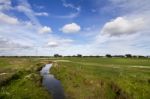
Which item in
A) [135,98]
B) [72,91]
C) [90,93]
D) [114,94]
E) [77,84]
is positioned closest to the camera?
[135,98]

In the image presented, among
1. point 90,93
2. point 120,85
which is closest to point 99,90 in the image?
point 90,93

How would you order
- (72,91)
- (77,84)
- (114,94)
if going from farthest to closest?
(77,84), (72,91), (114,94)

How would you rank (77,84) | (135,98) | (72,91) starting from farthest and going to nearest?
1. (77,84)
2. (72,91)
3. (135,98)

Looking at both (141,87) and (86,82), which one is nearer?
(141,87)

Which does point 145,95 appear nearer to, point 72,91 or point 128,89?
point 128,89

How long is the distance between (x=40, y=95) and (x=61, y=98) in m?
3.74

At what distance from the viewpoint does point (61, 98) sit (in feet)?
109

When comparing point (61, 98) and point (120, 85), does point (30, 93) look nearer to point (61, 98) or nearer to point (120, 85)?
point (61, 98)

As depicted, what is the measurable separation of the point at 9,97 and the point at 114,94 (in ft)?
52.7

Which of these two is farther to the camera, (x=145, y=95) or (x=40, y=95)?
(x=40, y=95)

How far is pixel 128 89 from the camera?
3034 centimetres

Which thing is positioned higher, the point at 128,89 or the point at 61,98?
the point at 128,89

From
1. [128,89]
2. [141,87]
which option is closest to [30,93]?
[128,89]

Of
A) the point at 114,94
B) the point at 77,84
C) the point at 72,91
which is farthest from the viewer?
the point at 77,84
